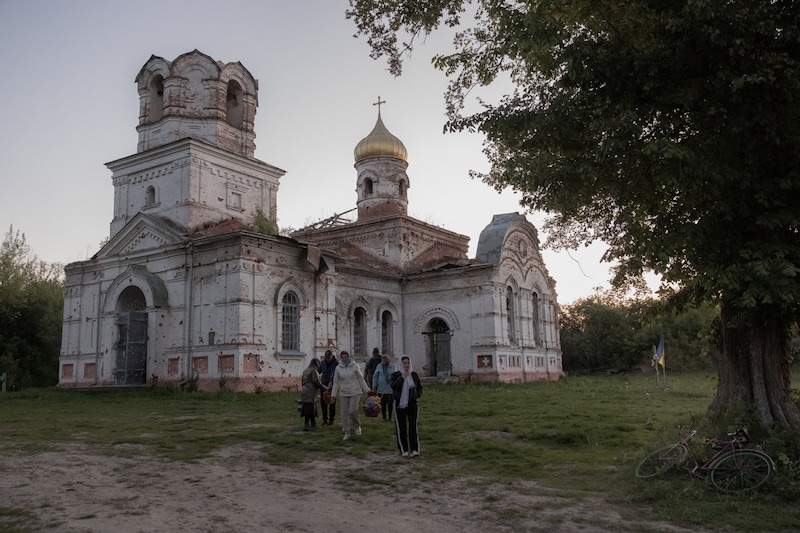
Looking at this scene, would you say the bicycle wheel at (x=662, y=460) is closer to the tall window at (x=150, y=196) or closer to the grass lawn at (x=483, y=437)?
the grass lawn at (x=483, y=437)

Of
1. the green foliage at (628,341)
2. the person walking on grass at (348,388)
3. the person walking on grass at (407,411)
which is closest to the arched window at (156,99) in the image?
the person walking on grass at (348,388)

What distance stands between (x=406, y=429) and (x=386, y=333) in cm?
1762

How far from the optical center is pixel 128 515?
6.25 metres

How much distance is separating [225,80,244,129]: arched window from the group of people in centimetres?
1256

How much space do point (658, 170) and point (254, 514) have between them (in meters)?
6.43

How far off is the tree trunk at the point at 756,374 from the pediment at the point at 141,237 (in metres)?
17.0

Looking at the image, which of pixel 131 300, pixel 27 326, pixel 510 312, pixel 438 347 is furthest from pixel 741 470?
pixel 27 326

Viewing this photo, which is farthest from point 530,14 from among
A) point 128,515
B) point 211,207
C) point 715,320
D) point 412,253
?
point 412,253

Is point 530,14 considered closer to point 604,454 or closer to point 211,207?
point 604,454

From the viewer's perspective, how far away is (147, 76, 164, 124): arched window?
2398 cm

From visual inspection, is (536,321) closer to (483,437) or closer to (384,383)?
(384,383)

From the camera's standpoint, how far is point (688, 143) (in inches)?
336

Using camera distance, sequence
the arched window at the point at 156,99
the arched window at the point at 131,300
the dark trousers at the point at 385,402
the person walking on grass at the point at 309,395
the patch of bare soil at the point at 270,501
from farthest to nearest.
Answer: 1. the arched window at the point at 156,99
2. the arched window at the point at 131,300
3. the dark trousers at the point at 385,402
4. the person walking on grass at the point at 309,395
5. the patch of bare soil at the point at 270,501

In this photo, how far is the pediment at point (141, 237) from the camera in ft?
72.3
